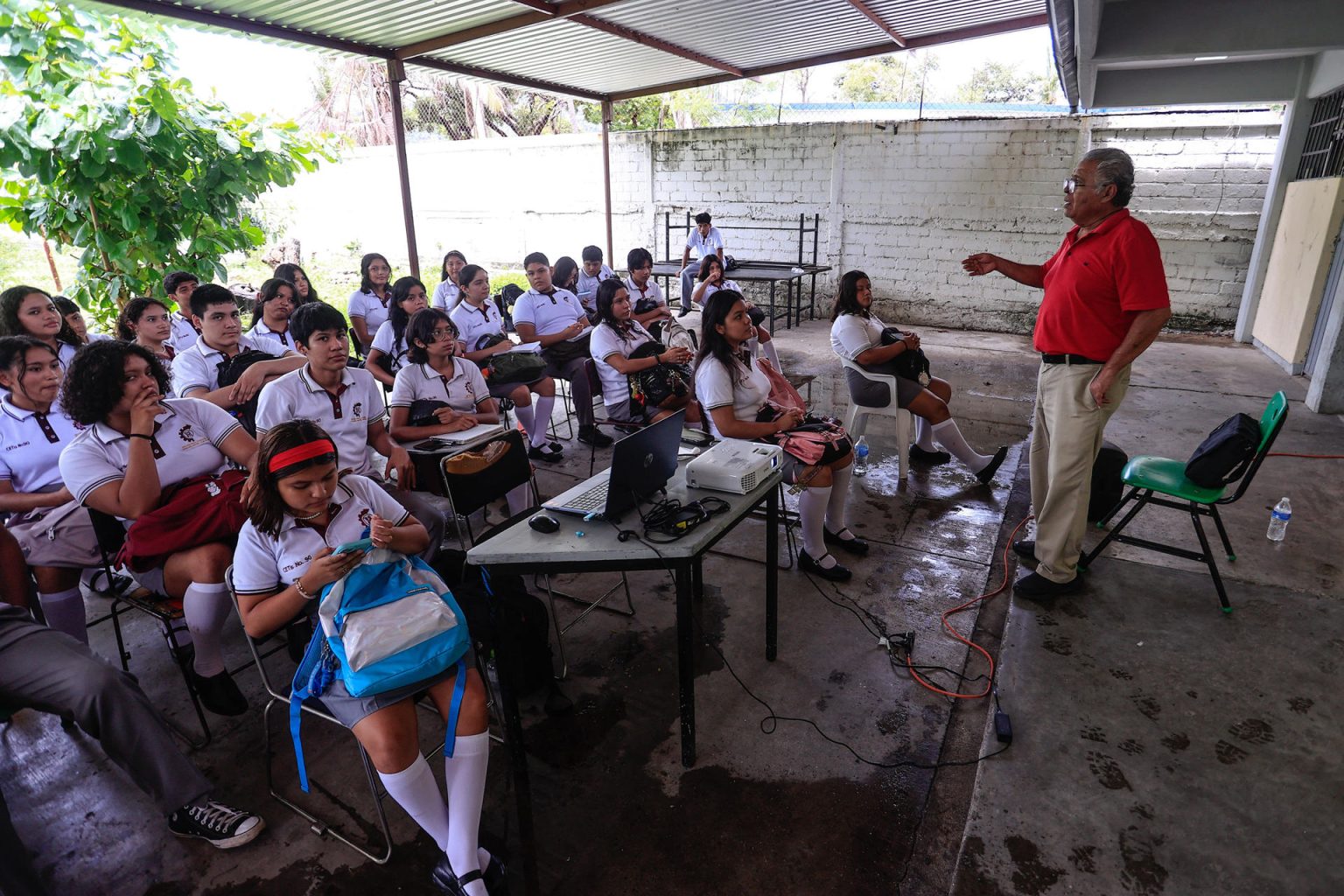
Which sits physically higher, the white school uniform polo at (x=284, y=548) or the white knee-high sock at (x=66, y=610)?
the white school uniform polo at (x=284, y=548)

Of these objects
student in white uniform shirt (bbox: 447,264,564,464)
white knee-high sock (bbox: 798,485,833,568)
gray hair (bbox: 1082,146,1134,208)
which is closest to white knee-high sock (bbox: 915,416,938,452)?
white knee-high sock (bbox: 798,485,833,568)

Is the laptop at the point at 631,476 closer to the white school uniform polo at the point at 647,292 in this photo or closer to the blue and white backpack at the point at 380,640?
the blue and white backpack at the point at 380,640

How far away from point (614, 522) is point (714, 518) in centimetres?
31

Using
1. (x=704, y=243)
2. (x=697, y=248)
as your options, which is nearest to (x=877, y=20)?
(x=704, y=243)

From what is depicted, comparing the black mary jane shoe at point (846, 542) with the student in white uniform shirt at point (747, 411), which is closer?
the student in white uniform shirt at point (747, 411)

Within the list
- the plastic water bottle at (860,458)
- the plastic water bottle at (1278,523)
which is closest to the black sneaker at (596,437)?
the plastic water bottle at (860,458)

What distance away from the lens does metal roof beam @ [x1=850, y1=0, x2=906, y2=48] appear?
21.3 feet

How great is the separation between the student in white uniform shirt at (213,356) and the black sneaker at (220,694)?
135 centimetres

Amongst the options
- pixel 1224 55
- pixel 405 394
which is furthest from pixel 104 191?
pixel 1224 55

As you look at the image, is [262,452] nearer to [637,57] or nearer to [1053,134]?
[637,57]

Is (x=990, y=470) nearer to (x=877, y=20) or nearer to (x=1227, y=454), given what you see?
(x=1227, y=454)

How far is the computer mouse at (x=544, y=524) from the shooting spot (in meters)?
2.11

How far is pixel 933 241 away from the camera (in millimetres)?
9211

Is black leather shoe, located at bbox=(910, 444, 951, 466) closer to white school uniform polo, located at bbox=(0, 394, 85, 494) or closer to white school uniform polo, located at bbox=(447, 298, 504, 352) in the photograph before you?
white school uniform polo, located at bbox=(447, 298, 504, 352)
